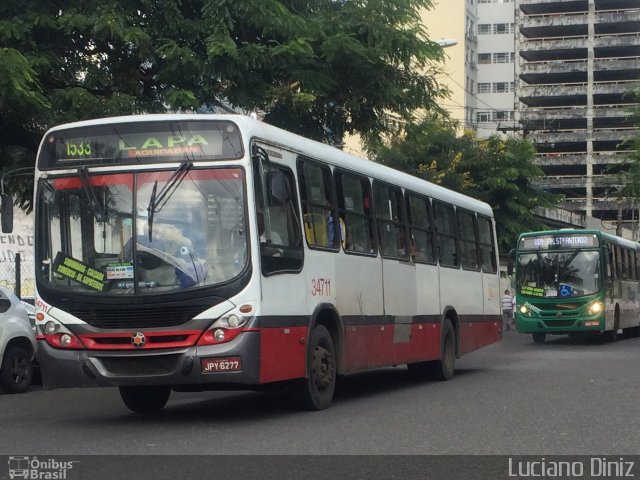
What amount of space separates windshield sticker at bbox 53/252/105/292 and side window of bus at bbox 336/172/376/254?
332 cm

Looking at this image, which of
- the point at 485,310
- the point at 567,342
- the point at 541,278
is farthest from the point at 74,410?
the point at 567,342

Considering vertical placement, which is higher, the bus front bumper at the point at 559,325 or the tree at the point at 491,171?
the tree at the point at 491,171

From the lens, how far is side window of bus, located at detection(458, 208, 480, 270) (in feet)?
63.5

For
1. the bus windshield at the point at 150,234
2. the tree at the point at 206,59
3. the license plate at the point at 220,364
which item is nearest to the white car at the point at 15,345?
the tree at the point at 206,59

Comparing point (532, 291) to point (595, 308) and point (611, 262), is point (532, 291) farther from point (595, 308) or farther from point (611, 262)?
point (611, 262)

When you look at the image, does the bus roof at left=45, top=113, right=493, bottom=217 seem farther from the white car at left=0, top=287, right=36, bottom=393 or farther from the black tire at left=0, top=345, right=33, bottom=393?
the black tire at left=0, top=345, right=33, bottom=393

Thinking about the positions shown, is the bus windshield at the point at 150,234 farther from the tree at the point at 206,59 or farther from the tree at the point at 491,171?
the tree at the point at 491,171

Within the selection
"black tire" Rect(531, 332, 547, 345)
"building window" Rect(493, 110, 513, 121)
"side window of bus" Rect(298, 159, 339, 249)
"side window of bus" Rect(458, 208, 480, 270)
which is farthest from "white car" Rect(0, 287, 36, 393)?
"building window" Rect(493, 110, 513, 121)

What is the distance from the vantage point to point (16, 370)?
16.3 metres

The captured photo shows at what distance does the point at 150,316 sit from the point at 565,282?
69.4ft

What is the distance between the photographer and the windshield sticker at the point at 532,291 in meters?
31.0

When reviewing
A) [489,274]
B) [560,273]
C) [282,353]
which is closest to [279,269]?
[282,353]

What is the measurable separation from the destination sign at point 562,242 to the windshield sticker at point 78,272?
21036 mm

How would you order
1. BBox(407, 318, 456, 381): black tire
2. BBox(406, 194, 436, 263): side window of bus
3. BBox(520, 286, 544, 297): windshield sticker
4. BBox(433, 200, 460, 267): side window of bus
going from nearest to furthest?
BBox(406, 194, 436, 263): side window of bus
BBox(407, 318, 456, 381): black tire
BBox(433, 200, 460, 267): side window of bus
BBox(520, 286, 544, 297): windshield sticker
